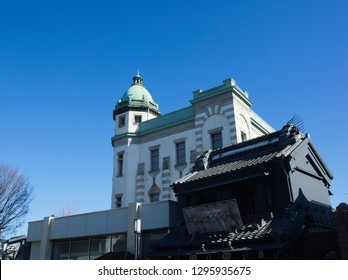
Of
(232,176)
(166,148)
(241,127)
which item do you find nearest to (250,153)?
(232,176)

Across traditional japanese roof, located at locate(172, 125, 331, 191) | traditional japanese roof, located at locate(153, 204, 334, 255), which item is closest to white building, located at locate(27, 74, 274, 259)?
traditional japanese roof, located at locate(172, 125, 331, 191)

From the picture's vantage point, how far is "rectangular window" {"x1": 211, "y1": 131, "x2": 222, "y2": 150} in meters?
25.7

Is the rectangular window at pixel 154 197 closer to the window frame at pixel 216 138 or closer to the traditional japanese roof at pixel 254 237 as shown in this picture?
the window frame at pixel 216 138

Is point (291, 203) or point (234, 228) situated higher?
point (291, 203)

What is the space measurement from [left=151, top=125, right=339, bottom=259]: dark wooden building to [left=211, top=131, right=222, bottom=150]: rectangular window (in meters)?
5.75

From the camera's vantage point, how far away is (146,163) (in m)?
29.2

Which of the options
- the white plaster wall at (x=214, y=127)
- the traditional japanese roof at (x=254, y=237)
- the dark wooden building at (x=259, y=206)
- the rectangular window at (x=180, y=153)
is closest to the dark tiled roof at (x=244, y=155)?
the dark wooden building at (x=259, y=206)

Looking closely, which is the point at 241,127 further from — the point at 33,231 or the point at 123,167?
the point at 33,231

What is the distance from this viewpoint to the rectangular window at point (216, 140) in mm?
Answer: 25688

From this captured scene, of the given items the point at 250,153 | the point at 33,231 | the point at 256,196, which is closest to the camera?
the point at 256,196
